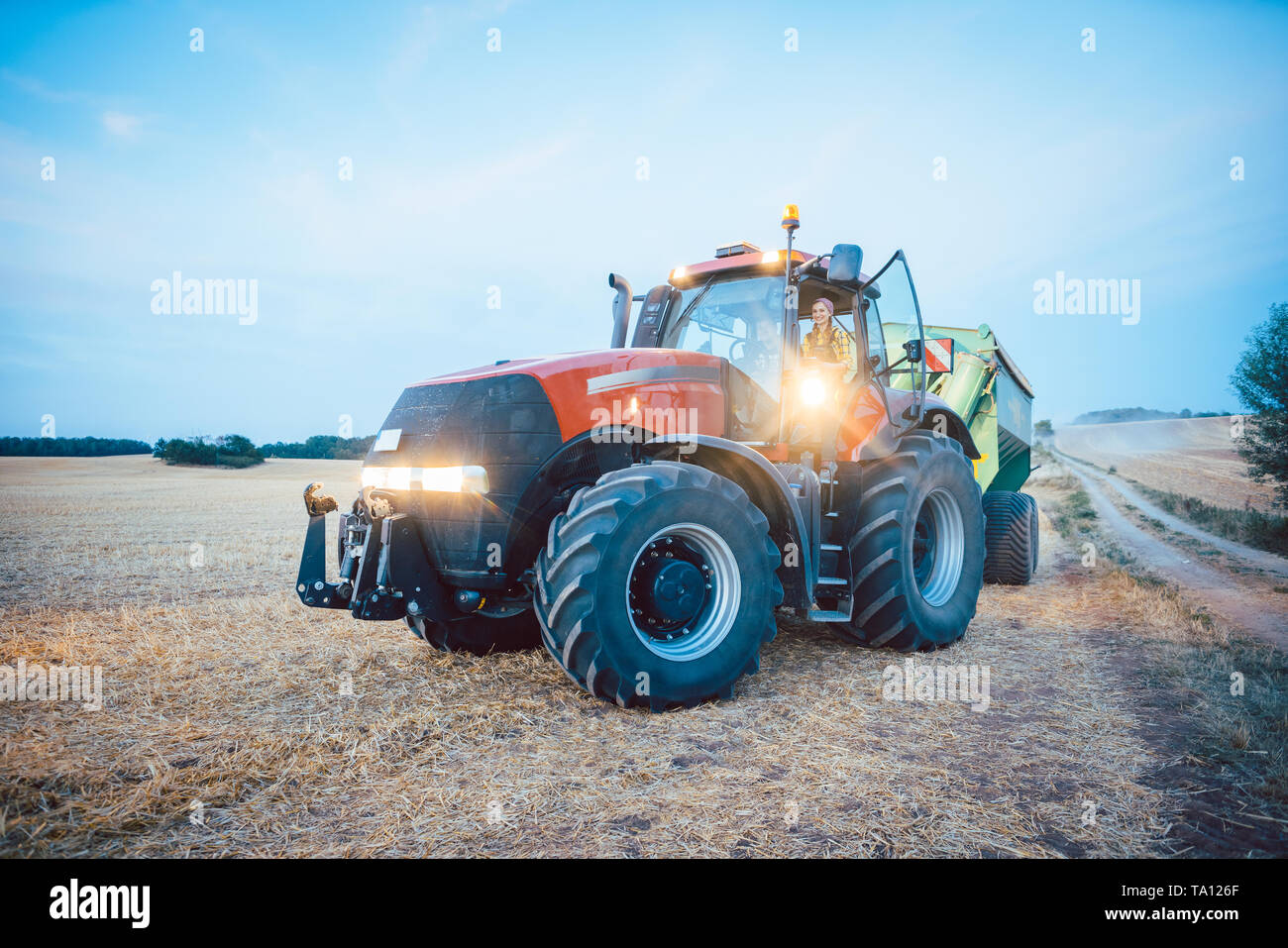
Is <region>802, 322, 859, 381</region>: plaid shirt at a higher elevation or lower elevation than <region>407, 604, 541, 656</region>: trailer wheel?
higher

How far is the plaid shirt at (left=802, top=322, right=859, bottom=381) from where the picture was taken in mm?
Result: 5258

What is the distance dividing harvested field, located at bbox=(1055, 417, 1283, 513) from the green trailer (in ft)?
49.7

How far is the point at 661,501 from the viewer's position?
3.77m

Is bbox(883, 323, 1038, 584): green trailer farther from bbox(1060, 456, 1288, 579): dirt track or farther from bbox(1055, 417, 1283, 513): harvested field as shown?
bbox(1055, 417, 1283, 513): harvested field

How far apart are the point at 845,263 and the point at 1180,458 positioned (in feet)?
176

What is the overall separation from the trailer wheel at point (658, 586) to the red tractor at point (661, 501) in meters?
0.01

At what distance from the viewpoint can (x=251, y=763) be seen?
10.6ft

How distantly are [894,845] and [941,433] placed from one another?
4.37 m

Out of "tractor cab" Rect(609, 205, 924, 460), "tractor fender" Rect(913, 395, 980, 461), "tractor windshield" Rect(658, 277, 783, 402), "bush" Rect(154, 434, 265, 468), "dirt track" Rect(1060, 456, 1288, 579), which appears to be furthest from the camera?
"bush" Rect(154, 434, 265, 468)

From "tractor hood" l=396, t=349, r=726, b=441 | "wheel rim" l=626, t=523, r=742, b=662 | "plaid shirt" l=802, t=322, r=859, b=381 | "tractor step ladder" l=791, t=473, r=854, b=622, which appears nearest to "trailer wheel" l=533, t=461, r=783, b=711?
"wheel rim" l=626, t=523, r=742, b=662

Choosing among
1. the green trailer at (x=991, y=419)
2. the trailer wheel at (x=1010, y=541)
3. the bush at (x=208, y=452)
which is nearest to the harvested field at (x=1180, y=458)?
the green trailer at (x=991, y=419)

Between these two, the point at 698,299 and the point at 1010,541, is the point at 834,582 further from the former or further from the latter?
the point at 1010,541

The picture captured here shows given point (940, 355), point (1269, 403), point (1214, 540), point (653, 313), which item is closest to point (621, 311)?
point (653, 313)
